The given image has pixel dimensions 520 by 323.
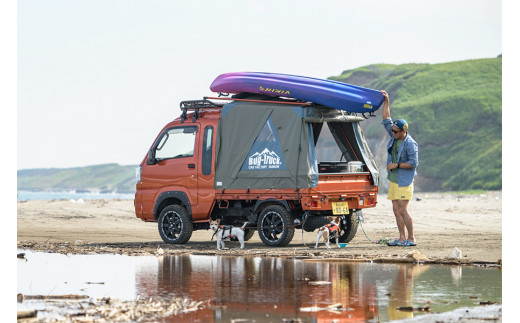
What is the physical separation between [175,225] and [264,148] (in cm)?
253

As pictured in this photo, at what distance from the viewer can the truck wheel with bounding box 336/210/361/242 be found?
17.7 metres

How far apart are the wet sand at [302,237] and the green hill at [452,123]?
7173cm

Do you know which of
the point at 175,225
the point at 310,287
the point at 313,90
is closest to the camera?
the point at 310,287

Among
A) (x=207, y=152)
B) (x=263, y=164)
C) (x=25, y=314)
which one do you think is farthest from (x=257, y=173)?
(x=25, y=314)

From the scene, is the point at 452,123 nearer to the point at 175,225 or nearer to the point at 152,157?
the point at 152,157

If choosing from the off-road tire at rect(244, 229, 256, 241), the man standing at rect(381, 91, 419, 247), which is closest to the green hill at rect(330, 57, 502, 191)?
the off-road tire at rect(244, 229, 256, 241)

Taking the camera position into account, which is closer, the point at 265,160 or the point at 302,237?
the point at 265,160

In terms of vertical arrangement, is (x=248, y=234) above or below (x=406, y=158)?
below

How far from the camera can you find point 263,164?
17.2m

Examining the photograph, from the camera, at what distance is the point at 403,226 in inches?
663

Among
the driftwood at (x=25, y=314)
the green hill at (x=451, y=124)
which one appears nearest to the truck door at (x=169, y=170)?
the driftwood at (x=25, y=314)

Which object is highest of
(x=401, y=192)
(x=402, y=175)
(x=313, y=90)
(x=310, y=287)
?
(x=313, y=90)

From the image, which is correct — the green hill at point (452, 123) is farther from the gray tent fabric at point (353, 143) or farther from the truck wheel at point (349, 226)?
the truck wheel at point (349, 226)

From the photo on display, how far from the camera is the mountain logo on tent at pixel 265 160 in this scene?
17.0m
